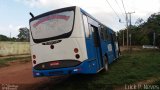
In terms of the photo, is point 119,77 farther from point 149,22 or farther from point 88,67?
point 149,22

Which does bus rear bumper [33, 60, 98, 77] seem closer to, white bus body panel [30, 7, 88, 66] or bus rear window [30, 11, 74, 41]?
white bus body panel [30, 7, 88, 66]

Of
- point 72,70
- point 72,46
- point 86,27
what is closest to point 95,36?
point 86,27

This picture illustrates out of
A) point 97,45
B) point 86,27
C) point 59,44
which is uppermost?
point 86,27

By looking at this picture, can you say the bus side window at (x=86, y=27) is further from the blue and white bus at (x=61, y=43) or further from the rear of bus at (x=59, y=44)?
the rear of bus at (x=59, y=44)

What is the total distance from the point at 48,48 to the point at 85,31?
5.08ft

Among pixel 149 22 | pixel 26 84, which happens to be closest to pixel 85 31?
pixel 26 84

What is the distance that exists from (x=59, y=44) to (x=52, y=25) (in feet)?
2.55

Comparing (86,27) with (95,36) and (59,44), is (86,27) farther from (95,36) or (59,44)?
(95,36)

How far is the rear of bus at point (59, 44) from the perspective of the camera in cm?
1137

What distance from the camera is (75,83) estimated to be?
12.5 m

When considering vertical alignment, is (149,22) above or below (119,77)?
above

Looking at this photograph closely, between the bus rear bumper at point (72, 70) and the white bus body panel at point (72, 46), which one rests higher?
the white bus body panel at point (72, 46)

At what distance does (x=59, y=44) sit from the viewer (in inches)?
456

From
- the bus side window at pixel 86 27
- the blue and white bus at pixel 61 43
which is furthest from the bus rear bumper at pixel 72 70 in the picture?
the bus side window at pixel 86 27
